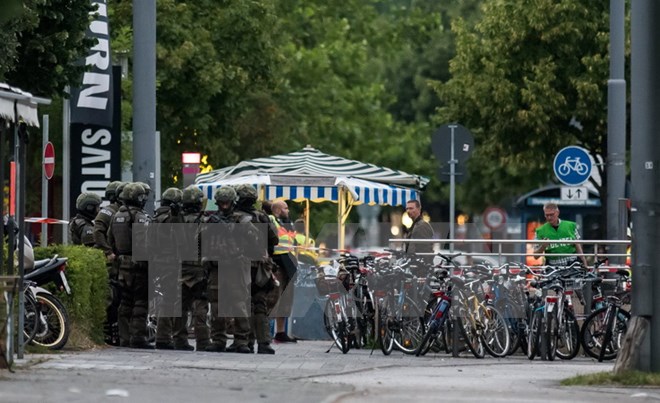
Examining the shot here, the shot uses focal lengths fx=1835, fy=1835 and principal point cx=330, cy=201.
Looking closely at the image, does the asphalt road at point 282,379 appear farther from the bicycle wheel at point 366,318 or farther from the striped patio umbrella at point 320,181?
the striped patio umbrella at point 320,181

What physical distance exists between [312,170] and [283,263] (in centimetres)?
711

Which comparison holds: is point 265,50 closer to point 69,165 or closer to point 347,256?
point 69,165

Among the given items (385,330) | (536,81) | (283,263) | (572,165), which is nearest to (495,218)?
(536,81)

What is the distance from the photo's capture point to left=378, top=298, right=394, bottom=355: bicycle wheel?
66.4 feet

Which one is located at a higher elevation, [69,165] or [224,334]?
[69,165]

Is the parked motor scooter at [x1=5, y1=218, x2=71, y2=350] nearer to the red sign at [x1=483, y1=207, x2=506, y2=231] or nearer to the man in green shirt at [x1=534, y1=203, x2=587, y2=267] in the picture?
the man in green shirt at [x1=534, y1=203, x2=587, y2=267]

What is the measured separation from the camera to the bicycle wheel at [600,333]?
19.4 meters

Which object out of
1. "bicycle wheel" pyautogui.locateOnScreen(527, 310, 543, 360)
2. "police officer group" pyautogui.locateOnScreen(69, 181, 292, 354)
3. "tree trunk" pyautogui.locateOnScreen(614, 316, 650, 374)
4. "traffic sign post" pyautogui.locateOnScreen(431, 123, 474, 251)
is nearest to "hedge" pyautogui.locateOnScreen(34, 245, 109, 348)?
"police officer group" pyautogui.locateOnScreen(69, 181, 292, 354)

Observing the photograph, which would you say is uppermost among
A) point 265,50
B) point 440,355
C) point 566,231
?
point 265,50

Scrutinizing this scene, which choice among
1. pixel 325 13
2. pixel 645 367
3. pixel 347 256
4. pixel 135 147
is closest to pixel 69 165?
pixel 135 147

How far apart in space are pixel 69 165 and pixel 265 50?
1391cm

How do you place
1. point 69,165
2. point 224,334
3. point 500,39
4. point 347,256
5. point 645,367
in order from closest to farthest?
point 645,367, point 224,334, point 347,256, point 69,165, point 500,39

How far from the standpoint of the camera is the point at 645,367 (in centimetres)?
1488

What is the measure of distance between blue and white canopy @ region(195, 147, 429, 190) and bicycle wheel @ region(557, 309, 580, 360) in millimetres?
9015
